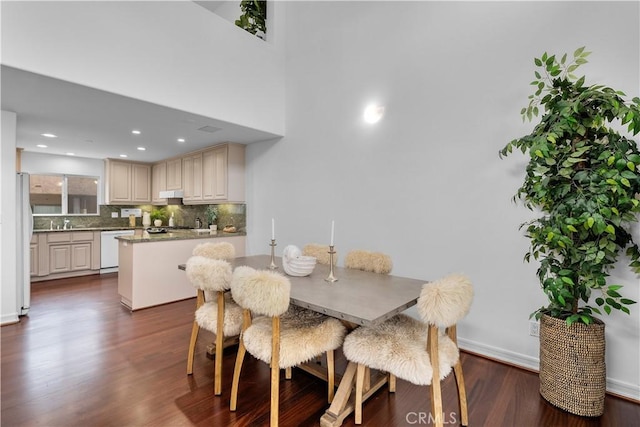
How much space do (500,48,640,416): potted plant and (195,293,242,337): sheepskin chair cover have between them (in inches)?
83.7

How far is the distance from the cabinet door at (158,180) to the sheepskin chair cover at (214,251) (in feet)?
12.8

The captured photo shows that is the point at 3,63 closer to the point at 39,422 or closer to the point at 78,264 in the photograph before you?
the point at 39,422

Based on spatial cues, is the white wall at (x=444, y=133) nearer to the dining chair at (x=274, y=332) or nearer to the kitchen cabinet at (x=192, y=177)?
the dining chair at (x=274, y=332)

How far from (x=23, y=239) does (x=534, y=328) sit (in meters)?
5.47

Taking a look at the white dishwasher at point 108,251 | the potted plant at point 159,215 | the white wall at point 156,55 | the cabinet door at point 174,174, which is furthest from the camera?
the potted plant at point 159,215

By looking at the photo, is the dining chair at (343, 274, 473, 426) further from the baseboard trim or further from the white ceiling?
the white ceiling

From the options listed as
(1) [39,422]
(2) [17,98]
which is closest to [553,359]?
(1) [39,422]

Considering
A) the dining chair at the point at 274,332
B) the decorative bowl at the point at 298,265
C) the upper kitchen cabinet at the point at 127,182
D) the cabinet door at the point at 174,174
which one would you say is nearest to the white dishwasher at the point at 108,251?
the upper kitchen cabinet at the point at 127,182

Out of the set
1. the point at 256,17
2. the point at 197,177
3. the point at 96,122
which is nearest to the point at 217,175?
the point at 197,177

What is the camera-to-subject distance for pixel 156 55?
3068 millimetres

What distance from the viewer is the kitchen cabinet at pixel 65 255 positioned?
5.23 m

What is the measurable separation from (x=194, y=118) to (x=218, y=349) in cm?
261

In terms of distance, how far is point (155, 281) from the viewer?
4082mm

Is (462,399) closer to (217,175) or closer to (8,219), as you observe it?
(217,175)
